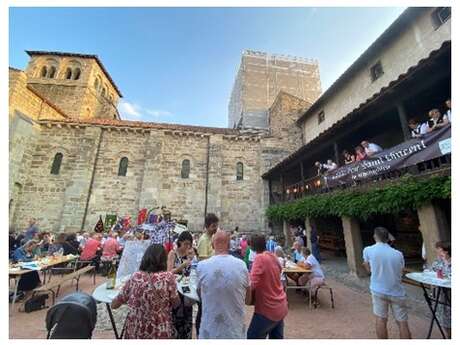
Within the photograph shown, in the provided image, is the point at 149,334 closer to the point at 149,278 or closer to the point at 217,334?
the point at 149,278

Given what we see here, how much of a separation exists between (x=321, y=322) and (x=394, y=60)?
11.8 meters

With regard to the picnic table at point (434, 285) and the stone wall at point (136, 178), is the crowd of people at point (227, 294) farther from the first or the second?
the stone wall at point (136, 178)

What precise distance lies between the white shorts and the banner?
11.6 feet

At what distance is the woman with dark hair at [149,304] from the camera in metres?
2.32

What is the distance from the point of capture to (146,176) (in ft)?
51.8

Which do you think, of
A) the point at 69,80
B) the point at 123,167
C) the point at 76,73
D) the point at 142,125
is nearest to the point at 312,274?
the point at 123,167

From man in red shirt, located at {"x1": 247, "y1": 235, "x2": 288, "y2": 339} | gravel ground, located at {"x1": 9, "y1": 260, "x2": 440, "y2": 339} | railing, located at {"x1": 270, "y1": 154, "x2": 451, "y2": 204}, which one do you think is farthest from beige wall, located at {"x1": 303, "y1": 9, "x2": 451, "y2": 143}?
man in red shirt, located at {"x1": 247, "y1": 235, "x2": 288, "y2": 339}

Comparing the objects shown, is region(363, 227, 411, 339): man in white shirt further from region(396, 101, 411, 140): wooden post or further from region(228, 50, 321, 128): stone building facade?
region(228, 50, 321, 128): stone building facade

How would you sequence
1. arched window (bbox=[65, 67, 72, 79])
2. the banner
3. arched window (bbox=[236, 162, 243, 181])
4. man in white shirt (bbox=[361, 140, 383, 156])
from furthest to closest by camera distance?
arched window (bbox=[65, 67, 72, 79])
arched window (bbox=[236, 162, 243, 181])
man in white shirt (bbox=[361, 140, 383, 156])
the banner

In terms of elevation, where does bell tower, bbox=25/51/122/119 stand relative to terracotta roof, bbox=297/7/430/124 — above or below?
above

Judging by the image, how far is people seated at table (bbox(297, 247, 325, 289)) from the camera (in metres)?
5.45

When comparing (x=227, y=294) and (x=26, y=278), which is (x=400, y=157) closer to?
(x=227, y=294)

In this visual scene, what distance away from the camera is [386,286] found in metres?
3.30

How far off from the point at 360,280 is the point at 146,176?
1386 centimetres
